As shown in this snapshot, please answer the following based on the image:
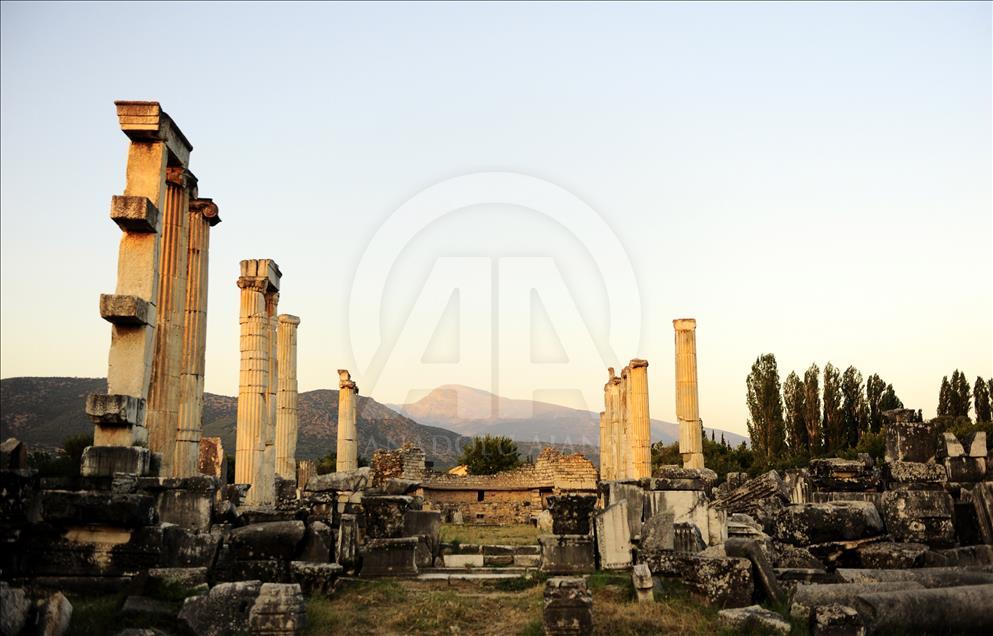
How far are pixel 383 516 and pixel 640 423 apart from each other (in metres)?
20.5

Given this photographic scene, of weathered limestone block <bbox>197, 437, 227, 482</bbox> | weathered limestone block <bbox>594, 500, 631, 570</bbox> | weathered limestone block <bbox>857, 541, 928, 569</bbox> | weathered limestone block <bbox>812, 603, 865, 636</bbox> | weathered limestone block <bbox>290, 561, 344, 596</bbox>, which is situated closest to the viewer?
weathered limestone block <bbox>812, 603, 865, 636</bbox>

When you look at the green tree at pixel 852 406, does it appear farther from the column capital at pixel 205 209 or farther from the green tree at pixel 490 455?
the column capital at pixel 205 209

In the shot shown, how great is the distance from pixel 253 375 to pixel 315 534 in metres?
9.40

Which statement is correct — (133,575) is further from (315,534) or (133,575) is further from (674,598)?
(674,598)

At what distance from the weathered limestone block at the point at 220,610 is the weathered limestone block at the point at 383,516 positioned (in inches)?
178

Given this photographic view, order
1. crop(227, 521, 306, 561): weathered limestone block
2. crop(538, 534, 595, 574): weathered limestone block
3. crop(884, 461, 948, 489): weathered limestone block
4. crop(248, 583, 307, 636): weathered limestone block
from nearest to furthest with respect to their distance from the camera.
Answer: crop(248, 583, 307, 636): weathered limestone block, crop(227, 521, 306, 561): weathered limestone block, crop(538, 534, 595, 574): weathered limestone block, crop(884, 461, 948, 489): weathered limestone block

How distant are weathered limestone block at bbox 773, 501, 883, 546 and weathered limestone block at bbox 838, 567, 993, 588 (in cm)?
235

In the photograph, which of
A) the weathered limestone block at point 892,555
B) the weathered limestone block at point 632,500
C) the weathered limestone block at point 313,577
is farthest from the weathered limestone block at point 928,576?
the weathered limestone block at point 313,577

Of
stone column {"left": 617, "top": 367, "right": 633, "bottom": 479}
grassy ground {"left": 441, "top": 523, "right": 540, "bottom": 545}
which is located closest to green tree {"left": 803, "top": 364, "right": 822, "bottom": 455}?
stone column {"left": 617, "top": 367, "right": 633, "bottom": 479}

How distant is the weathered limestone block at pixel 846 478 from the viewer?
1611cm

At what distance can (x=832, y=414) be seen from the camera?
4788 cm

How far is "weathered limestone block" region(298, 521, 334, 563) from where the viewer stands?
11.9m

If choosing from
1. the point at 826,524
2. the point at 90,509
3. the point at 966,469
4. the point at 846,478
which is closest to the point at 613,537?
the point at 826,524

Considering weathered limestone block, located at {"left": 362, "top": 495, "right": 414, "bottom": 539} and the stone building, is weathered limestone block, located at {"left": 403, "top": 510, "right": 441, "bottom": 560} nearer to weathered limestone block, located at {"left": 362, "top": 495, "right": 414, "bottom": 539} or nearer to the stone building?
weathered limestone block, located at {"left": 362, "top": 495, "right": 414, "bottom": 539}
